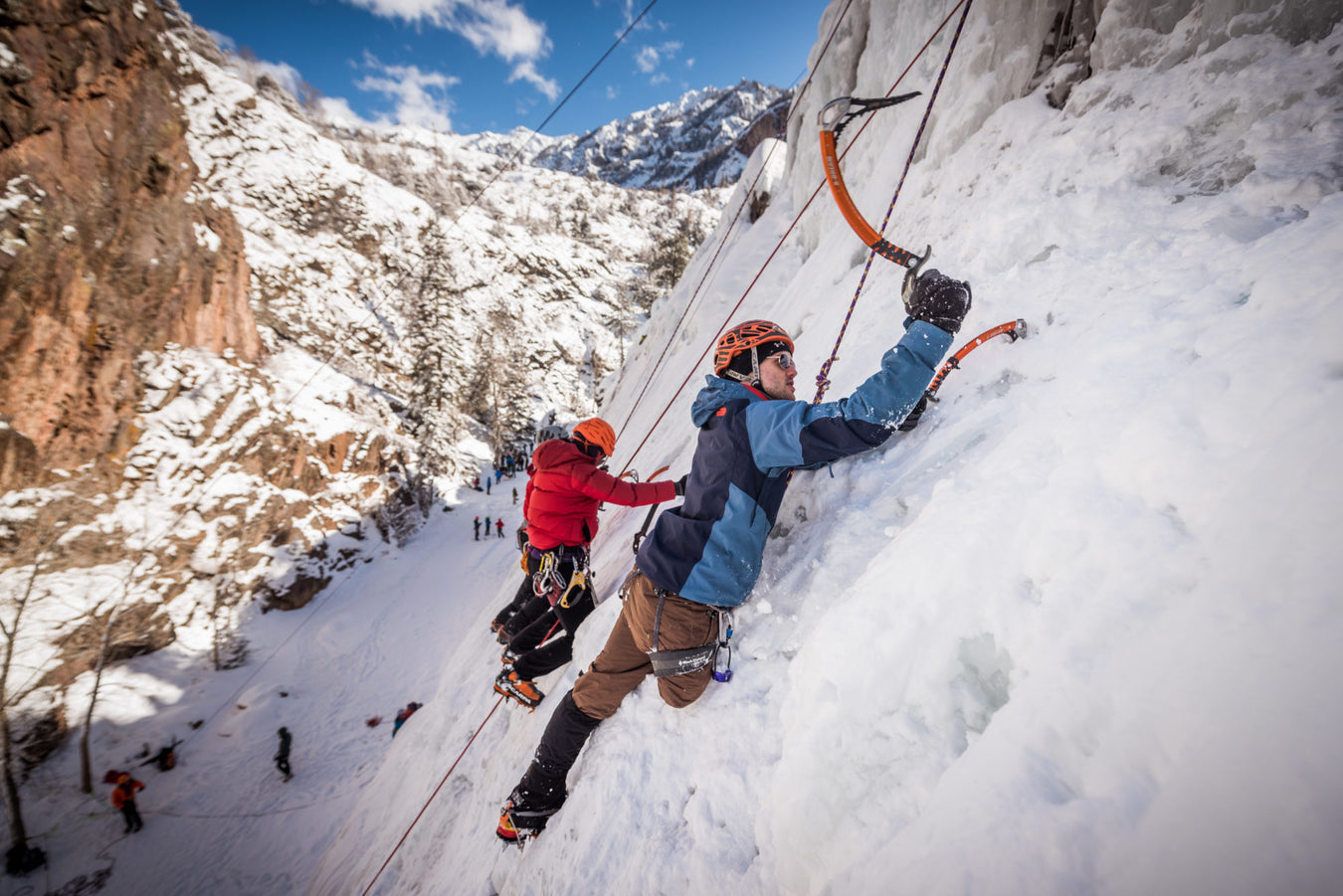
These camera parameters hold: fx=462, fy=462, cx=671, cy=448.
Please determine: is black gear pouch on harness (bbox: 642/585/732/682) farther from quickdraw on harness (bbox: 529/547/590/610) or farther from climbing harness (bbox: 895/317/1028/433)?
quickdraw on harness (bbox: 529/547/590/610)

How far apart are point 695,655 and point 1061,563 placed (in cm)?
153

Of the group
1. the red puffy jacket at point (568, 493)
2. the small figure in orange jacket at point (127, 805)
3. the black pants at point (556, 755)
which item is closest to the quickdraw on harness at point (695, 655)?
the black pants at point (556, 755)

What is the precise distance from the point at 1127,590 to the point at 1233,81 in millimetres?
2552

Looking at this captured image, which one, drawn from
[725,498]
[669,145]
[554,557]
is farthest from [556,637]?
[669,145]

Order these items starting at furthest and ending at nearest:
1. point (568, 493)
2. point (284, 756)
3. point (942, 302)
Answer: point (284, 756)
point (568, 493)
point (942, 302)

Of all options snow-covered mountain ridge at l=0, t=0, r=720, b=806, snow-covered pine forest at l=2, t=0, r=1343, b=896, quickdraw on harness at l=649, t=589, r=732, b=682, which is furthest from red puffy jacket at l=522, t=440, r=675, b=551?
snow-covered mountain ridge at l=0, t=0, r=720, b=806

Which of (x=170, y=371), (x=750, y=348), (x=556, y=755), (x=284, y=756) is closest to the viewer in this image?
(x=750, y=348)

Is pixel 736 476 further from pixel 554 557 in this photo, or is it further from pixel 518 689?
pixel 518 689

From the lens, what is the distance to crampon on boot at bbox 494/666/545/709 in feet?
13.4

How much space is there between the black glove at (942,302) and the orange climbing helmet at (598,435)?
2.49m

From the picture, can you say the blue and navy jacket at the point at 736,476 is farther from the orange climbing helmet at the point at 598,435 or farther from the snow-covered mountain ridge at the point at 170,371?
the snow-covered mountain ridge at the point at 170,371

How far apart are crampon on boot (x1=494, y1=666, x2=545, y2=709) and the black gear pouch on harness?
235 cm

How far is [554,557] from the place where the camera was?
167 inches

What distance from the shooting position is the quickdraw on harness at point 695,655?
88.7 inches
